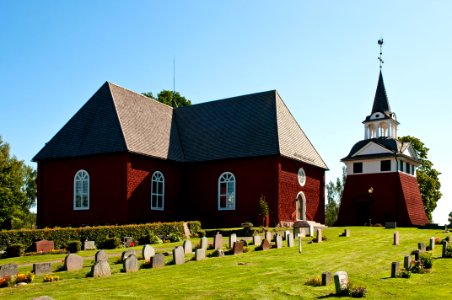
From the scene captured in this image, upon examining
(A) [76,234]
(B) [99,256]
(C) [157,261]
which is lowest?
(C) [157,261]

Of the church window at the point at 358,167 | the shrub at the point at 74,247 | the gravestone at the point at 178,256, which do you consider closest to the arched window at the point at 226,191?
the shrub at the point at 74,247

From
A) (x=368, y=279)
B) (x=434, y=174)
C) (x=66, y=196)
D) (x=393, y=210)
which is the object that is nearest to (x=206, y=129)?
(x=66, y=196)

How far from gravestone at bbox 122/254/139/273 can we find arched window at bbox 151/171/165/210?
17764mm

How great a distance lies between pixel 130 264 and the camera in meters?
17.6

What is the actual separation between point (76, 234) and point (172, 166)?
12314mm

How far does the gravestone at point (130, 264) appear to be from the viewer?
1752 centimetres

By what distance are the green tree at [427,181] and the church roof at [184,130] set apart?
2274 cm

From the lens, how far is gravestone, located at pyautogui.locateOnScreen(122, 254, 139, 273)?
1752 cm

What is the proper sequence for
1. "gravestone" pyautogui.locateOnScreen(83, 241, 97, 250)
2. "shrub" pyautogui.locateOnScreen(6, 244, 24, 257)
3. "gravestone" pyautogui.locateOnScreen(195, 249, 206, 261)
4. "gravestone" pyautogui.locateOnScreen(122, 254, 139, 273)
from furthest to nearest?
"gravestone" pyautogui.locateOnScreen(83, 241, 97, 250)
"shrub" pyautogui.locateOnScreen(6, 244, 24, 257)
"gravestone" pyautogui.locateOnScreen(195, 249, 206, 261)
"gravestone" pyautogui.locateOnScreen(122, 254, 139, 273)

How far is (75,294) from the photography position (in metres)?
13.4

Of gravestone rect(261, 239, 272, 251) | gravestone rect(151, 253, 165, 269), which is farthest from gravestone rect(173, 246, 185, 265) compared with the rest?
gravestone rect(261, 239, 272, 251)

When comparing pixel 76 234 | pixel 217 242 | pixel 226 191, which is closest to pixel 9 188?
pixel 226 191

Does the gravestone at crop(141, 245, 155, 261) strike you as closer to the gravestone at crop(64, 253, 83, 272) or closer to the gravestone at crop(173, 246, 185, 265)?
the gravestone at crop(173, 246, 185, 265)

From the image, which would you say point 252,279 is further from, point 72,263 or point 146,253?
point 72,263
